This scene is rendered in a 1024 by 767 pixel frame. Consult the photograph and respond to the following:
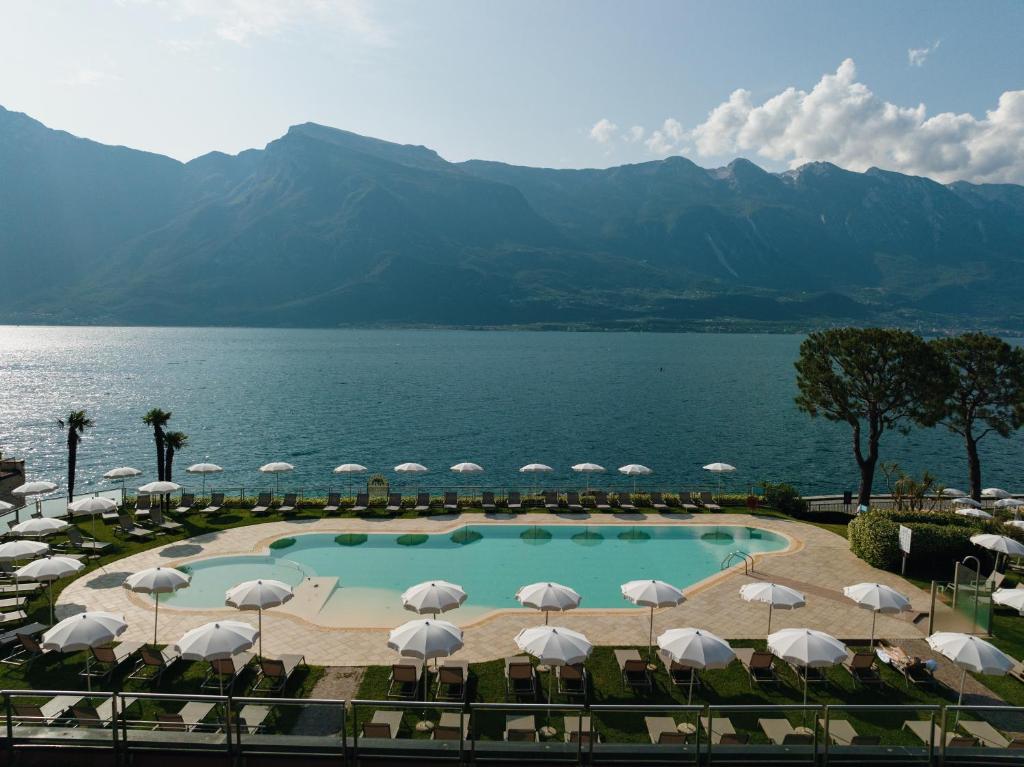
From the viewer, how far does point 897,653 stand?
16.6 metres

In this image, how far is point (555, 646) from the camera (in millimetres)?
13633

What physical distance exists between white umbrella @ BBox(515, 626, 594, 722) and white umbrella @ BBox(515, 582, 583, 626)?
1838 millimetres

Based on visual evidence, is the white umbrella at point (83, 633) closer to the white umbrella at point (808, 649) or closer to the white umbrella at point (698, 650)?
the white umbrella at point (698, 650)

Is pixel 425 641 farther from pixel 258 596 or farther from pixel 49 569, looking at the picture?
pixel 49 569

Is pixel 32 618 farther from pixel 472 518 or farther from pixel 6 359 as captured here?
pixel 6 359

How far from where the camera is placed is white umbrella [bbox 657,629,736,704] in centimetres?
1344

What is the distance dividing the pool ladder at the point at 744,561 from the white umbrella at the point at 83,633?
20.4 m

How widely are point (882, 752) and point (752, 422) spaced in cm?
7812

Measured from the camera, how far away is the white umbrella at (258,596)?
15938 millimetres

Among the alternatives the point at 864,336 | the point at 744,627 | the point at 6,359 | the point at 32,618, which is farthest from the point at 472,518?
the point at 6,359

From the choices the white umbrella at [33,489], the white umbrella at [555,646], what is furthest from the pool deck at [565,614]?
the white umbrella at [33,489]

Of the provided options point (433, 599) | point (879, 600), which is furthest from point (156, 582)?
point (879, 600)

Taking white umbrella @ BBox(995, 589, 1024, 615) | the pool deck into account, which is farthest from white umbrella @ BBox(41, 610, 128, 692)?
white umbrella @ BBox(995, 589, 1024, 615)

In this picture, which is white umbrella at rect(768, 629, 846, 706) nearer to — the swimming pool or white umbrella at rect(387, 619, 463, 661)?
white umbrella at rect(387, 619, 463, 661)
